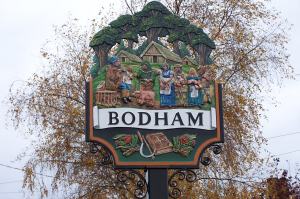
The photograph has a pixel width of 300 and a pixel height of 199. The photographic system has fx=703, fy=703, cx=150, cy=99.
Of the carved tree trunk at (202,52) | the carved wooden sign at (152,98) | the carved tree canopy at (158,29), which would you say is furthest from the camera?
the carved tree trunk at (202,52)

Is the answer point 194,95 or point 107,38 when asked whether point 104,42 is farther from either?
point 194,95

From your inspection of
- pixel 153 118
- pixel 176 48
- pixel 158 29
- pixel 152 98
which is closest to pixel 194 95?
pixel 152 98

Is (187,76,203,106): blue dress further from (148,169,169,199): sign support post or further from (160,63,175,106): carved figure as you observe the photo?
(148,169,169,199): sign support post

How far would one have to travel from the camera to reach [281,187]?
26.2 m

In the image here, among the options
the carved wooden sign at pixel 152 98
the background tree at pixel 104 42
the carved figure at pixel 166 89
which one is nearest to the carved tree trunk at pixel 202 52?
the carved wooden sign at pixel 152 98

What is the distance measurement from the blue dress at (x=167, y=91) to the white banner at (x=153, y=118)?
151 millimetres

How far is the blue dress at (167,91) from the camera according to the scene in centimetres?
1284

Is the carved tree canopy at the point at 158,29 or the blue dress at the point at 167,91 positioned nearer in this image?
the blue dress at the point at 167,91

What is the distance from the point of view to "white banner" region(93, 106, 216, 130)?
491 inches

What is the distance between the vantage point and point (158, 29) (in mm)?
13516

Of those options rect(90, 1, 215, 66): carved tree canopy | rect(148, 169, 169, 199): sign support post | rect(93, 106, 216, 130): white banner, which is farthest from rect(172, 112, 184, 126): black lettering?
rect(90, 1, 215, 66): carved tree canopy

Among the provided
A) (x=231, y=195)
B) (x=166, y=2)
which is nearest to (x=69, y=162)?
(x=231, y=195)

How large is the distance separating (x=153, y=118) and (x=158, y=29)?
188 cm

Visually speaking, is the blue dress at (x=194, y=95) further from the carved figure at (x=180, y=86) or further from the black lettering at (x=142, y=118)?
the black lettering at (x=142, y=118)
